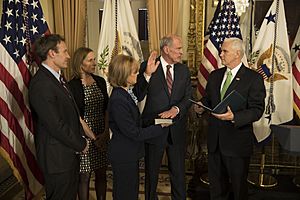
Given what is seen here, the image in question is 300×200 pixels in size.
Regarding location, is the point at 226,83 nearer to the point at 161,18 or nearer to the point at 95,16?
the point at 161,18

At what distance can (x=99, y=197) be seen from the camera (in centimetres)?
Result: 318

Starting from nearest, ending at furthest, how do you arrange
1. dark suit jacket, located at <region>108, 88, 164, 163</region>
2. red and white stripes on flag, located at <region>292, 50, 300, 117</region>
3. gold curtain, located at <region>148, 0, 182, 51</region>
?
dark suit jacket, located at <region>108, 88, 164, 163</region> < red and white stripes on flag, located at <region>292, 50, 300, 117</region> < gold curtain, located at <region>148, 0, 182, 51</region>

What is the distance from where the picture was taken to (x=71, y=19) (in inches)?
169

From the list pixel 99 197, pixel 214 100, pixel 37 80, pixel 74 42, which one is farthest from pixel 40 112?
pixel 74 42

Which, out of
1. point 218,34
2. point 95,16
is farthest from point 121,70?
point 95,16

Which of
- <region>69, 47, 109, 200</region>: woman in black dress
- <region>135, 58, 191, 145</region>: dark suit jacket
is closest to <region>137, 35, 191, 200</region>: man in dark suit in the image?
<region>135, 58, 191, 145</region>: dark suit jacket

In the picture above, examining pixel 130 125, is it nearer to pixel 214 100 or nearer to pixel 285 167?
pixel 214 100

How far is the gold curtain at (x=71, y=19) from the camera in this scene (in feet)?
14.0

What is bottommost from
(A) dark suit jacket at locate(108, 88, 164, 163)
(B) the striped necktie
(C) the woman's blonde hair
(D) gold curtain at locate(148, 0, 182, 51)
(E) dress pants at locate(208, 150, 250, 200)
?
(E) dress pants at locate(208, 150, 250, 200)

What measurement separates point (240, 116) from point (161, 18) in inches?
72.3

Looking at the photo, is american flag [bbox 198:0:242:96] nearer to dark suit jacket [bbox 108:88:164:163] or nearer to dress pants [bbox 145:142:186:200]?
dress pants [bbox 145:142:186:200]

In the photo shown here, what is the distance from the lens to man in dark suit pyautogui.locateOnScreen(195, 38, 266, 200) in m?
2.79

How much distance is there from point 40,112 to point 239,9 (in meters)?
2.63

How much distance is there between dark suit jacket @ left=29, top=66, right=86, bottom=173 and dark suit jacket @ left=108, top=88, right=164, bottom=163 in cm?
24
